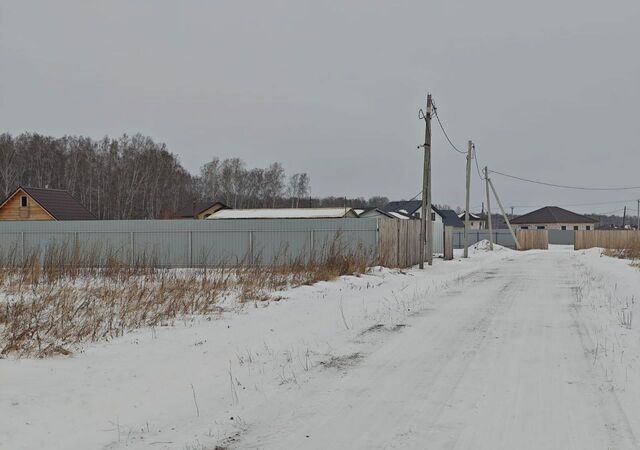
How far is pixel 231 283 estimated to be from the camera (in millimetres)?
13664

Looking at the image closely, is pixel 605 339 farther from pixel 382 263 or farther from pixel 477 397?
pixel 382 263

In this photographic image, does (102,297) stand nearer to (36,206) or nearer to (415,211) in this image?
(36,206)

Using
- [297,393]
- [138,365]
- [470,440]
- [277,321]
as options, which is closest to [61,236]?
[277,321]

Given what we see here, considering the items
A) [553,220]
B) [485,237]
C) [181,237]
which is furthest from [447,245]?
[553,220]

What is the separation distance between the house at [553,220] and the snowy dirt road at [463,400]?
3348 inches

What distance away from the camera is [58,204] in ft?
142

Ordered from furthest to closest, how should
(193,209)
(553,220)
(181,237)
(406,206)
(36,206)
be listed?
(553,220), (406,206), (193,209), (36,206), (181,237)

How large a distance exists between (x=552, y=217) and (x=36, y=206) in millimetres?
77054

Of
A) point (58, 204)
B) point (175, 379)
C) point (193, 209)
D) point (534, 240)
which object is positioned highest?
point (193, 209)

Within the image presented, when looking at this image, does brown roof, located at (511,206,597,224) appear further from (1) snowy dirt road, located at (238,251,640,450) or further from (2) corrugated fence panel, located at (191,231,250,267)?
Result: (1) snowy dirt road, located at (238,251,640,450)

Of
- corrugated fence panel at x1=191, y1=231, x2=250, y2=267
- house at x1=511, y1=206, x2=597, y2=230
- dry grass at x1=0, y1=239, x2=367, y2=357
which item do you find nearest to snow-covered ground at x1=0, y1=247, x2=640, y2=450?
dry grass at x1=0, y1=239, x2=367, y2=357

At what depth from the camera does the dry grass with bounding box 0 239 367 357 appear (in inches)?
277

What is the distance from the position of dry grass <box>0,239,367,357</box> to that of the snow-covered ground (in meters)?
0.52

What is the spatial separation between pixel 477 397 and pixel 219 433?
2.29 m
